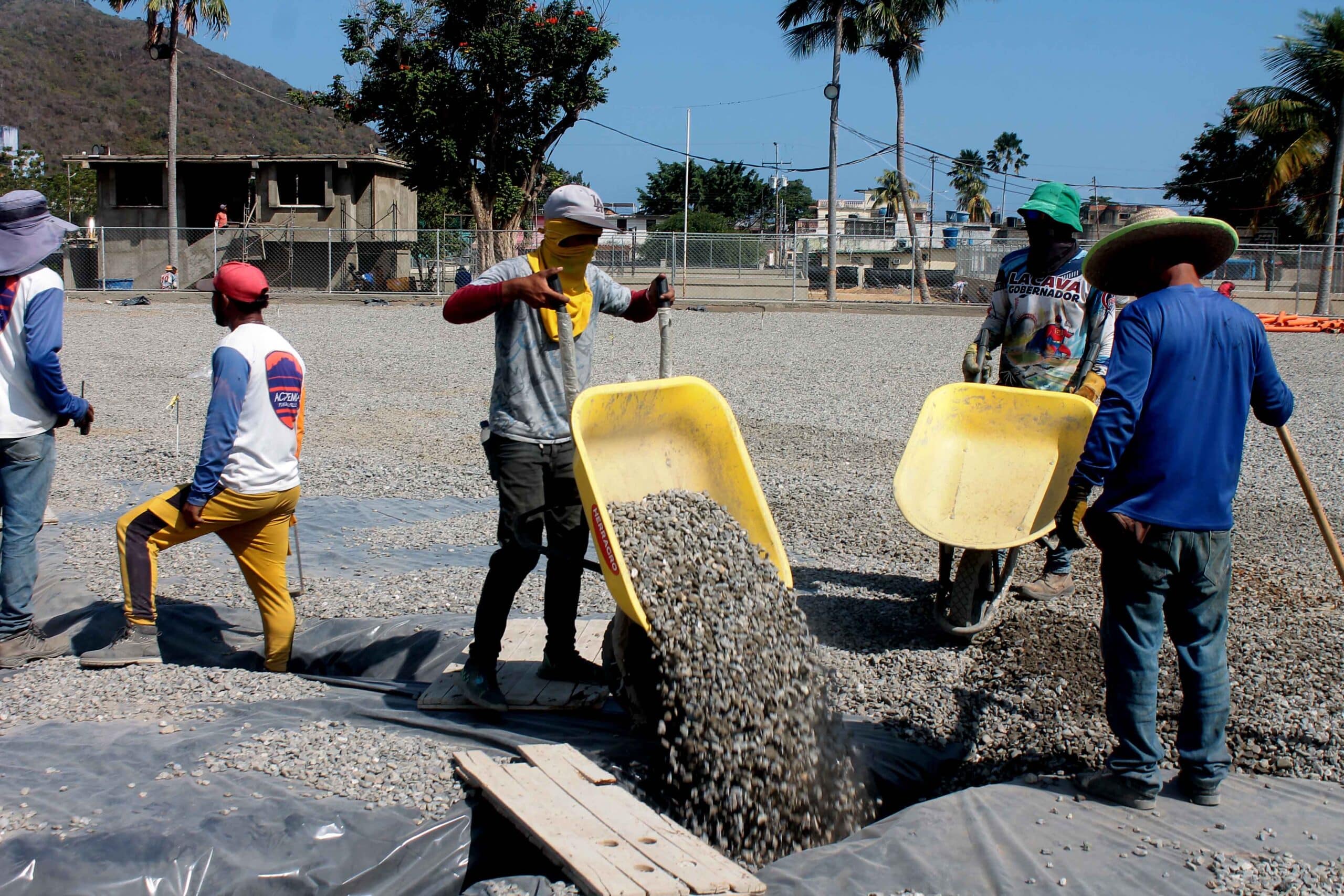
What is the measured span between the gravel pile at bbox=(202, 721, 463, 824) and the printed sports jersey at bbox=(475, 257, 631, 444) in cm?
103

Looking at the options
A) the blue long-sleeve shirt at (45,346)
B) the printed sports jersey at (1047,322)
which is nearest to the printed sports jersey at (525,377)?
the blue long-sleeve shirt at (45,346)

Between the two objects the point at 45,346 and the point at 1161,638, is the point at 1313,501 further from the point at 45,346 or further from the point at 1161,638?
the point at 45,346

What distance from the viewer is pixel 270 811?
288cm

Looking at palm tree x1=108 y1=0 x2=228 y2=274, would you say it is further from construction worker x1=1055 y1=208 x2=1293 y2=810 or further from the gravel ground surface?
construction worker x1=1055 y1=208 x2=1293 y2=810

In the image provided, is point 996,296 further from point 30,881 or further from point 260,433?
point 30,881

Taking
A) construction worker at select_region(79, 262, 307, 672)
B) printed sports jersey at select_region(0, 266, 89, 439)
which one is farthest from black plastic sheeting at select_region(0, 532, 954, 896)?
printed sports jersey at select_region(0, 266, 89, 439)

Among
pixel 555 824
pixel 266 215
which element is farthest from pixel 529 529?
pixel 266 215

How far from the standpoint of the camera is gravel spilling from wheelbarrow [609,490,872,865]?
10.3 feet

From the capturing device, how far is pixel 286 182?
33250 mm

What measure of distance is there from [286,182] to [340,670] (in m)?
32.0

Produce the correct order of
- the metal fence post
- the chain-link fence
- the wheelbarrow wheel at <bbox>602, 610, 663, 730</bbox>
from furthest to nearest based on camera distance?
the chain-link fence, the metal fence post, the wheelbarrow wheel at <bbox>602, 610, 663, 730</bbox>

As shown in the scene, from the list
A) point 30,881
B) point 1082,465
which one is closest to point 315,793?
point 30,881

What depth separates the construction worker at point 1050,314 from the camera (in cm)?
452

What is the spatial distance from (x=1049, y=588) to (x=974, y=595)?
0.71 metres
